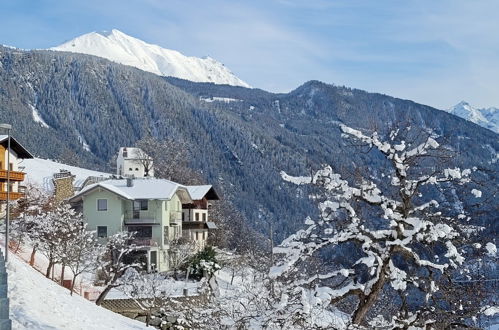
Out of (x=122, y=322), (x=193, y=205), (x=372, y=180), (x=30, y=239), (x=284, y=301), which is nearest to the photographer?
(x=284, y=301)

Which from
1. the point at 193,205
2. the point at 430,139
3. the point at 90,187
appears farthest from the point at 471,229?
the point at 193,205

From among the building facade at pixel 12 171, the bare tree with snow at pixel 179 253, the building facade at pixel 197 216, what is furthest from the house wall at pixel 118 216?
the building facade at pixel 197 216

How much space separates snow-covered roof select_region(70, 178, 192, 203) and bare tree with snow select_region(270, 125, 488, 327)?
44.8m

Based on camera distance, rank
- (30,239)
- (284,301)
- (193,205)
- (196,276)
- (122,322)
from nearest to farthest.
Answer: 1. (284,301)
2. (122,322)
3. (30,239)
4. (196,276)
5. (193,205)

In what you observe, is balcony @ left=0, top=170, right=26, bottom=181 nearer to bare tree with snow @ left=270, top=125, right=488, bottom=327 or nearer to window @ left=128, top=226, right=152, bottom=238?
window @ left=128, top=226, right=152, bottom=238

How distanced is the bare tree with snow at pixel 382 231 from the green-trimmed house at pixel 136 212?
1720 inches

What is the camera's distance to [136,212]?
58031 millimetres

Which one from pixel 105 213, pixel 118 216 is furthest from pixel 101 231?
pixel 118 216

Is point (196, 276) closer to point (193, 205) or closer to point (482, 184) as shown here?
point (193, 205)

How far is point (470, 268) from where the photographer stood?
42.4 ft

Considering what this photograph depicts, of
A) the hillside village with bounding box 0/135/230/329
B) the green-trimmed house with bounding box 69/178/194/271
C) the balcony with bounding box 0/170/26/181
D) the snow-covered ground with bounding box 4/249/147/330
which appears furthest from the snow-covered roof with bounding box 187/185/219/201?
the snow-covered ground with bounding box 4/249/147/330

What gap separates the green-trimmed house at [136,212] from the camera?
5672 centimetres

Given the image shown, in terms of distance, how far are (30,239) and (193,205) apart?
82.8ft

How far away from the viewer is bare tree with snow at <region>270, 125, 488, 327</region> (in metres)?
12.0
